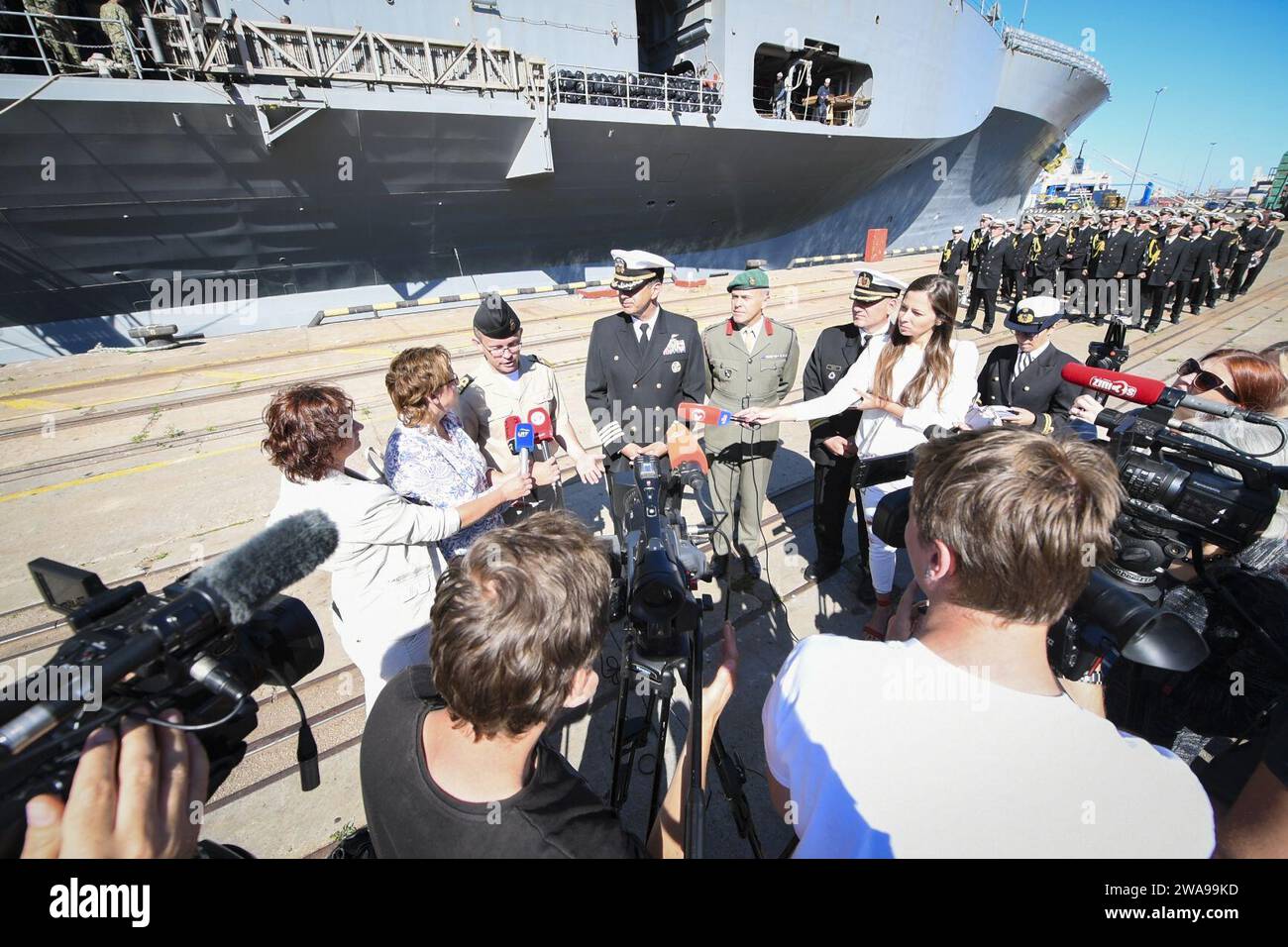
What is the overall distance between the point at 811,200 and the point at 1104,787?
17.5 m

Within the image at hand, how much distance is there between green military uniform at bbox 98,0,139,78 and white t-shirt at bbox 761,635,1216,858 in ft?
37.5

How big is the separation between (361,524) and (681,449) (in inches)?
60.8

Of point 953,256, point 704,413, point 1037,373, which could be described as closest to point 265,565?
point 704,413

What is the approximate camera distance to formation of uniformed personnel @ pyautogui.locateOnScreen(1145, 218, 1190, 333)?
945 centimetres

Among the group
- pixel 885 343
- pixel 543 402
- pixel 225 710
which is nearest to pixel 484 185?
pixel 543 402

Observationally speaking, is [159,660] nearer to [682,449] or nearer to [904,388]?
[682,449]

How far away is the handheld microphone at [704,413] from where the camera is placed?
110 inches

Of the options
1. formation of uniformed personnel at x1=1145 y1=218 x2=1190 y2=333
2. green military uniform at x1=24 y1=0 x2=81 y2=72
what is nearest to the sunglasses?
formation of uniformed personnel at x1=1145 y1=218 x2=1190 y2=333

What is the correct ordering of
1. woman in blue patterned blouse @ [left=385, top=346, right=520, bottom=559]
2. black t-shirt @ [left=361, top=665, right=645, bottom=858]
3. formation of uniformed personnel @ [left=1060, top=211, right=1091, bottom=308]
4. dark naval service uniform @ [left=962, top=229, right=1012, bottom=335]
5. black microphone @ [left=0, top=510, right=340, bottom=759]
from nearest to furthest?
black microphone @ [left=0, top=510, right=340, bottom=759], black t-shirt @ [left=361, top=665, right=645, bottom=858], woman in blue patterned blouse @ [left=385, top=346, right=520, bottom=559], dark naval service uniform @ [left=962, top=229, right=1012, bottom=335], formation of uniformed personnel @ [left=1060, top=211, right=1091, bottom=308]

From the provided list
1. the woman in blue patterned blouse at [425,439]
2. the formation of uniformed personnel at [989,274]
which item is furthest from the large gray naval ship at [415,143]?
the woman in blue patterned blouse at [425,439]

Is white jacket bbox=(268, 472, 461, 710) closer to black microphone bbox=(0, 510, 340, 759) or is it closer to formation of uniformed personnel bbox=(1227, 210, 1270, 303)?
black microphone bbox=(0, 510, 340, 759)

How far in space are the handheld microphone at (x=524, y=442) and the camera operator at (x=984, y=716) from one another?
5.01 feet

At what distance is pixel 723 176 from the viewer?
12.8 m
